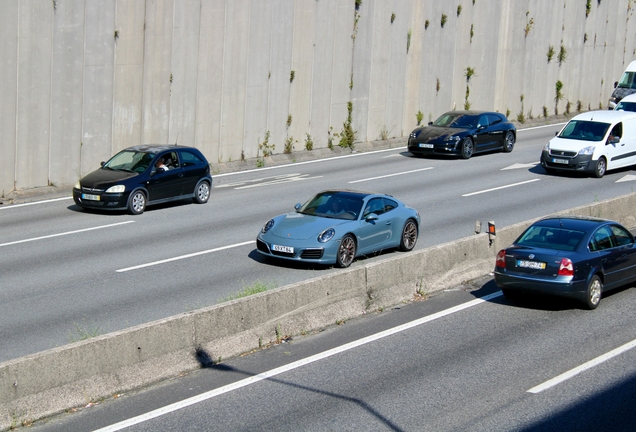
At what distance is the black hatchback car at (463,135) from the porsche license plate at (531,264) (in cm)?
1644

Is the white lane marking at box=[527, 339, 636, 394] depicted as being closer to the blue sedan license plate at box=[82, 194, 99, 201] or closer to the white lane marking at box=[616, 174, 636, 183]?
the blue sedan license plate at box=[82, 194, 99, 201]

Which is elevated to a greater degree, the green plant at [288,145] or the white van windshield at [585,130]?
the white van windshield at [585,130]

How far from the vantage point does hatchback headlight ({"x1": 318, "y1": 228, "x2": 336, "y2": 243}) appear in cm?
1595

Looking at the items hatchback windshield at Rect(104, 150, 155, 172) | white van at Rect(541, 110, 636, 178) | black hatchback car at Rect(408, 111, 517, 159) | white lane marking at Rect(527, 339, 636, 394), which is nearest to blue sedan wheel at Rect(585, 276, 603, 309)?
white lane marking at Rect(527, 339, 636, 394)

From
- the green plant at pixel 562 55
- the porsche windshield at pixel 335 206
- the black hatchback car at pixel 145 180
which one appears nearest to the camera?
the porsche windshield at pixel 335 206

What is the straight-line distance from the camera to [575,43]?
150 ft

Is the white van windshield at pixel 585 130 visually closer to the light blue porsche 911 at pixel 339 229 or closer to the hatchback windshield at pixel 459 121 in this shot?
the hatchback windshield at pixel 459 121

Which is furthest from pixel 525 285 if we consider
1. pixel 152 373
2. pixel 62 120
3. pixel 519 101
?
pixel 519 101

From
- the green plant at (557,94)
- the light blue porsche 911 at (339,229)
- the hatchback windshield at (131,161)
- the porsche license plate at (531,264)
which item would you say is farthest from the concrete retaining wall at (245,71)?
the porsche license plate at (531,264)

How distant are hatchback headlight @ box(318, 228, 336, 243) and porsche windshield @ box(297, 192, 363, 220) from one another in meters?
0.72

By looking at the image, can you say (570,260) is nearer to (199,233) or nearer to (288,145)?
(199,233)

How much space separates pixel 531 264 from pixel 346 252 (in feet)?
12.3

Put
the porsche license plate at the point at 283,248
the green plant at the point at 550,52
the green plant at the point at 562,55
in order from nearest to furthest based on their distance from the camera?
the porsche license plate at the point at 283,248 → the green plant at the point at 550,52 → the green plant at the point at 562,55

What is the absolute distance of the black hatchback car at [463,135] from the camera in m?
30.4
